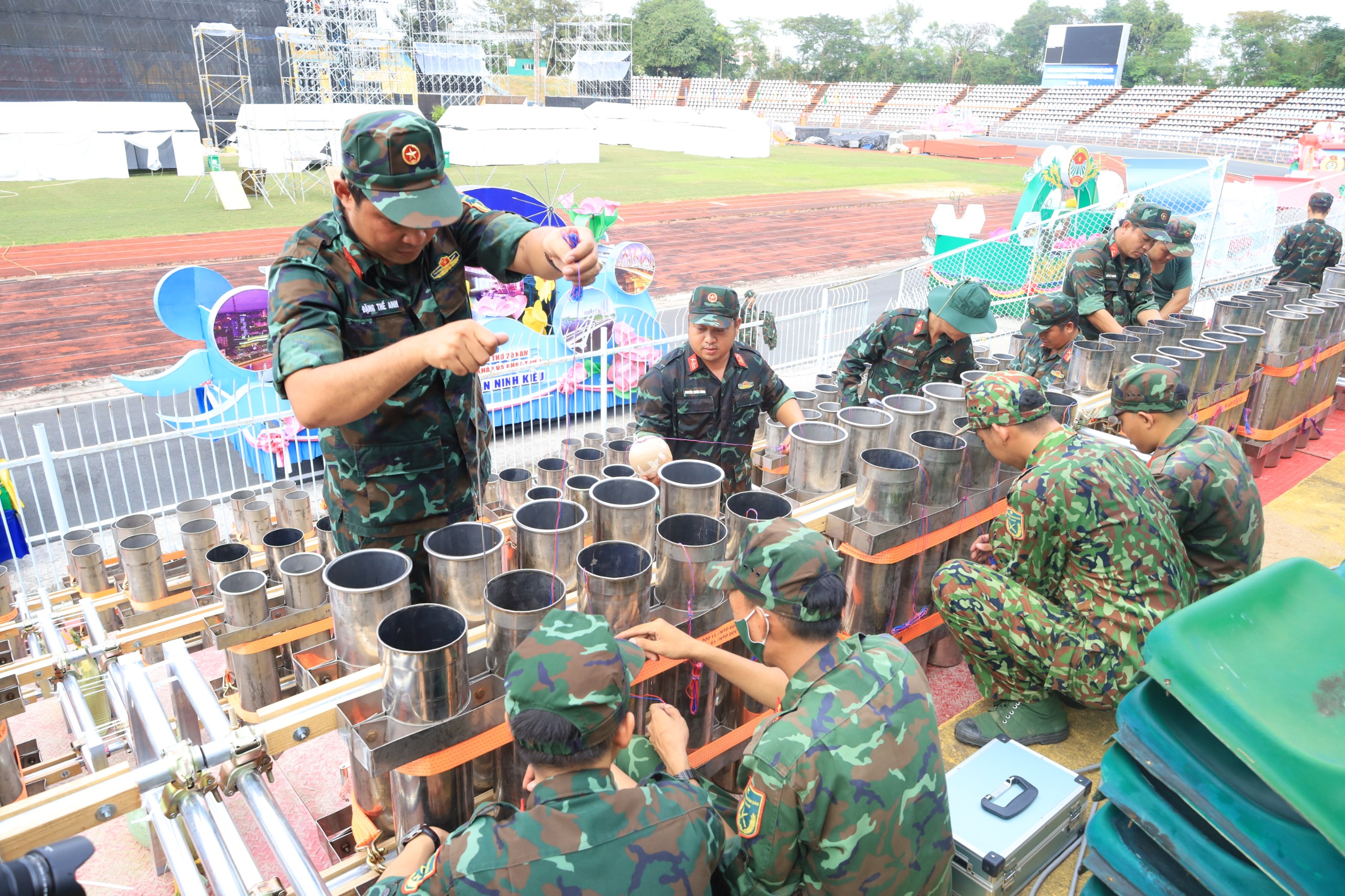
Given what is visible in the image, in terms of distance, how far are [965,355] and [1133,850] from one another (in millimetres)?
3697

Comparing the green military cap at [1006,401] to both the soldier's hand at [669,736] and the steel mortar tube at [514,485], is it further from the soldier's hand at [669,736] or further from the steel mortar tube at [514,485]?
the steel mortar tube at [514,485]

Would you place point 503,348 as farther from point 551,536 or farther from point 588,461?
point 551,536

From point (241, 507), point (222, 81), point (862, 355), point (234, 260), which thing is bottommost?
point (234, 260)

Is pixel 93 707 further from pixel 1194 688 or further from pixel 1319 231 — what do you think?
pixel 1319 231

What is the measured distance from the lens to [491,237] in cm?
257

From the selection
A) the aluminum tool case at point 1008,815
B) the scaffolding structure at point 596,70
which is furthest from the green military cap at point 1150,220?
the scaffolding structure at point 596,70

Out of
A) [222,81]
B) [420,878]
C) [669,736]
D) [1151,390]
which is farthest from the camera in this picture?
[222,81]

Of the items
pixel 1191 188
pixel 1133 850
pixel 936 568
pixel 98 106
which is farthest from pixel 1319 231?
pixel 98 106

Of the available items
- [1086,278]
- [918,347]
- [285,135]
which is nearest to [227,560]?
[918,347]

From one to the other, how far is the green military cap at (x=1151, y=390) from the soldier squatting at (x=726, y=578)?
14mm

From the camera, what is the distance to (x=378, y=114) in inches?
84.5

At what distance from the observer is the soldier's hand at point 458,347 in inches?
70.8

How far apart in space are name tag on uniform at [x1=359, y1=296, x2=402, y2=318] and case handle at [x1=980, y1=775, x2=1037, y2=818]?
250 centimetres

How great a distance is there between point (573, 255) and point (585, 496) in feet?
3.66
